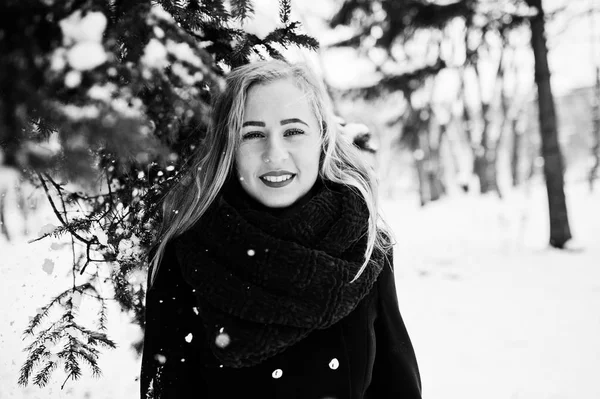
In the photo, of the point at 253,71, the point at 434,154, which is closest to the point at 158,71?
the point at 253,71

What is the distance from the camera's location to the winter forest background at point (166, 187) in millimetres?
894

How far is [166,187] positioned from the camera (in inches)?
71.8

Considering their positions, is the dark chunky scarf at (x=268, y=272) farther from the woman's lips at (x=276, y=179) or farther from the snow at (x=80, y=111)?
the snow at (x=80, y=111)

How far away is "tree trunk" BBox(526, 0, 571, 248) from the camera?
310 inches

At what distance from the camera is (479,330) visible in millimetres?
4688

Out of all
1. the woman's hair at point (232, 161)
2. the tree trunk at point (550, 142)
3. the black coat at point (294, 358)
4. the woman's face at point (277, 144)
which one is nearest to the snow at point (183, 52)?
the woman's hair at point (232, 161)

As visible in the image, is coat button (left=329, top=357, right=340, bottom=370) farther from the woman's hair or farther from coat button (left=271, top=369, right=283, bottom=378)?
the woman's hair

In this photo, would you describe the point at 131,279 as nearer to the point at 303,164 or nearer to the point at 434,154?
the point at 303,164

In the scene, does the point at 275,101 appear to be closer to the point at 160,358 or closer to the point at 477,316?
the point at 160,358

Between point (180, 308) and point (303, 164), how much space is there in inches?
28.7

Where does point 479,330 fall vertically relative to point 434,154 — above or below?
below

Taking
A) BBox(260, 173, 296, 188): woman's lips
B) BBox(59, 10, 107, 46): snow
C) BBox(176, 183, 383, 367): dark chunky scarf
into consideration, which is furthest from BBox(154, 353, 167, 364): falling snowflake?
BBox(59, 10, 107, 46): snow

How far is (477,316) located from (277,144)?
181 inches

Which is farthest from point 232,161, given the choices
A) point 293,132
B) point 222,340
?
point 222,340
